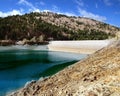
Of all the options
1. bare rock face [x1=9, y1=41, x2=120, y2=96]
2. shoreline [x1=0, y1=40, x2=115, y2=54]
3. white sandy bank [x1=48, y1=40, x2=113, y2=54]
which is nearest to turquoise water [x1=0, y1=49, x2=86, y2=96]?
bare rock face [x1=9, y1=41, x2=120, y2=96]

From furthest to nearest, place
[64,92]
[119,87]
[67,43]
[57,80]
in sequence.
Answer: [67,43]
[57,80]
[64,92]
[119,87]

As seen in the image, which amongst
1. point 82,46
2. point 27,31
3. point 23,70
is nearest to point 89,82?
point 23,70

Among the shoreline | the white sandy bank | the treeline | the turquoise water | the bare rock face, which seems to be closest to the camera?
the bare rock face

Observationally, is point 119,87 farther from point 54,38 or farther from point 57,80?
point 54,38

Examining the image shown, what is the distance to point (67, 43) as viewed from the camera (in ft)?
330

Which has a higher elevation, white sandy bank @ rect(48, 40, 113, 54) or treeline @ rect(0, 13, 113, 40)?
treeline @ rect(0, 13, 113, 40)

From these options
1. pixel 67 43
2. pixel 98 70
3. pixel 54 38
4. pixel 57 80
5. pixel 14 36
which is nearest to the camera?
pixel 98 70

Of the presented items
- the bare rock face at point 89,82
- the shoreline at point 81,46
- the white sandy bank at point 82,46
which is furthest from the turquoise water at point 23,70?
the white sandy bank at point 82,46

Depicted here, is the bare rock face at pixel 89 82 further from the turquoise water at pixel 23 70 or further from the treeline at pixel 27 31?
the treeline at pixel 27 31

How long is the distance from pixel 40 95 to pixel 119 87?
2.17m

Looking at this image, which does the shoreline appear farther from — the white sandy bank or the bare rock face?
the bare rock face

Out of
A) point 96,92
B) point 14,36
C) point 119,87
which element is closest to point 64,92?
point 96,92

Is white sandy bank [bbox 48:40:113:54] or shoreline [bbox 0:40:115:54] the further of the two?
white sandy bank [bbox 48:40:113:54]

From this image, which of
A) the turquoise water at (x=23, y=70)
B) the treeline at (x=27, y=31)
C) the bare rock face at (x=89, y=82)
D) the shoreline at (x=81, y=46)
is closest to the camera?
the bare rock face at (x=89, y=82)
